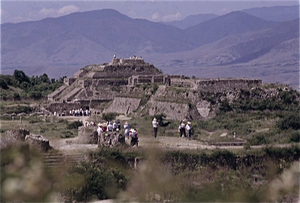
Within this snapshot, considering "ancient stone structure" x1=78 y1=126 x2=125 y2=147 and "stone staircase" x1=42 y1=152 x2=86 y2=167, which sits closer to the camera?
"stone staircase" x1=42 y1=152 x2=86 y2=167

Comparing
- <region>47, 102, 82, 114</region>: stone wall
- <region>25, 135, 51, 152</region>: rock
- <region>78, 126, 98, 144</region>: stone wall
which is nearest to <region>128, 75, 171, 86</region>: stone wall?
<region>47, 102, 82, 114</region>: stone wall

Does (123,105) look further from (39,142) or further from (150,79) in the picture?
(39,142)

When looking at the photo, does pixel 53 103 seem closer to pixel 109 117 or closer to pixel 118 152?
pixel 109 117

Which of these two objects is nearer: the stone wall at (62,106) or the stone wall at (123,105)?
the stone wall at (123,105)

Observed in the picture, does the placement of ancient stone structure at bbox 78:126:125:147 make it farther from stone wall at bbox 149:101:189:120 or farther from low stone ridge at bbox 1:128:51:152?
stone wall at bbox 149:101:189:120

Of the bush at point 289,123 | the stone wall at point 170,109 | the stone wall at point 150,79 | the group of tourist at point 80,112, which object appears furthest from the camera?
the stone wall at point 150,79

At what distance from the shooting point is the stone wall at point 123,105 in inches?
1703

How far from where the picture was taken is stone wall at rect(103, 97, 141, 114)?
43250 millimetres

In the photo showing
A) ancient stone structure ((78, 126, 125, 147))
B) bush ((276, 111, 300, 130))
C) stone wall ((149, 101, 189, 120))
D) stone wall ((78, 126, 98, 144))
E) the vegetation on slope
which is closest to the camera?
ancient stone structure ((78, 126, 125, 147))

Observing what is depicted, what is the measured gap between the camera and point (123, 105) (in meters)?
44.8

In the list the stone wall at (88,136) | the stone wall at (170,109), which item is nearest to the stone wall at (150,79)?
the stone wall at (170,109)

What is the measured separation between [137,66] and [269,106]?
62.3 feet

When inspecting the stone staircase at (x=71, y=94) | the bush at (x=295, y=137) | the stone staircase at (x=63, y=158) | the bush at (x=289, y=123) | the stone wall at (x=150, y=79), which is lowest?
the stone staircase at (x=63, y=158)

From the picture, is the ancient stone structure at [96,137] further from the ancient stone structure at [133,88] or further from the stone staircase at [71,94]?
the stone staircase at [71,94]
